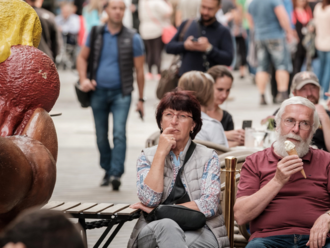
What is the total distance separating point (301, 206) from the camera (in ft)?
11.8

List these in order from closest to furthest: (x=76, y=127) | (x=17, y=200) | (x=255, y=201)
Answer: (x=17, y=200) < (x=255, y=201) < (x=76, y=127)

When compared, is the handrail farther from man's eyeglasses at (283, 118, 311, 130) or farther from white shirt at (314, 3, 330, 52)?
white shirt at (314, 3, 330, 52)

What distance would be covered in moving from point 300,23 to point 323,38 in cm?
280

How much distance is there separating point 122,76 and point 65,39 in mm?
14679

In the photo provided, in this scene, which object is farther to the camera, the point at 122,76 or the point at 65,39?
the point at 65,39

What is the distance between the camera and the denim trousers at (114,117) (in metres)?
6.73

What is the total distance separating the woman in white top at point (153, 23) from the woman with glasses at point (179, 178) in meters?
12.4

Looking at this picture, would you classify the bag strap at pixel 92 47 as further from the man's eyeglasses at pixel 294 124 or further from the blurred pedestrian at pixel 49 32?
the man's eyeglasses at pixel 294 124

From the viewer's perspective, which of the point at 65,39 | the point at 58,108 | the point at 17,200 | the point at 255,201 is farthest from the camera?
the point at 65,39

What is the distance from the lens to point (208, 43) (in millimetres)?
6871

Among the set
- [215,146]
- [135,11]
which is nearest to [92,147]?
[215,146]

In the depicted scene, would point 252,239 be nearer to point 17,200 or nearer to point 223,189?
→ point 223,189

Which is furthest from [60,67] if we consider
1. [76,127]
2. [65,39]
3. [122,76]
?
[122,76]

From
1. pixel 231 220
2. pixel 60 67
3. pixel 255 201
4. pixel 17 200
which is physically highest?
pixel 17 200
